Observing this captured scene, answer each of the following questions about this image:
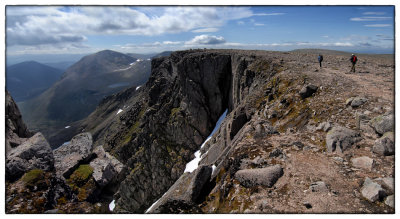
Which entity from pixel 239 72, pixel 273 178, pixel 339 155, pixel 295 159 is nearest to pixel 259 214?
pixel 273 178

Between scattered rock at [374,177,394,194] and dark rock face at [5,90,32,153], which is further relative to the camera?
dark rock face at [5,90,32,153]

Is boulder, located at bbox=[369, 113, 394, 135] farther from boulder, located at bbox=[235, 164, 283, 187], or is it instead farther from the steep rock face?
the steep rock face

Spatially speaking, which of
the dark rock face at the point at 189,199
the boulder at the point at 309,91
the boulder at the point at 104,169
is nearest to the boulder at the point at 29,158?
the boulder at the point at 104,169

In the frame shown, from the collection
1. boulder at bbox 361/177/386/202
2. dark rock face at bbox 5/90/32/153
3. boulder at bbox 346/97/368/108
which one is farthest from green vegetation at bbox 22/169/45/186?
boulder at bbox 346/97/368/108

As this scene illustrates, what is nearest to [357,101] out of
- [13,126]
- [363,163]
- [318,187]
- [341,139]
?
[341,139]

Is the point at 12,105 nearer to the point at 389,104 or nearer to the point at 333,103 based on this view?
the point at 333,103

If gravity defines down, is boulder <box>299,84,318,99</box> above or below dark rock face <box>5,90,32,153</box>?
above

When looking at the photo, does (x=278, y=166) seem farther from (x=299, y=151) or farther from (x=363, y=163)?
(x=363, y=163)
